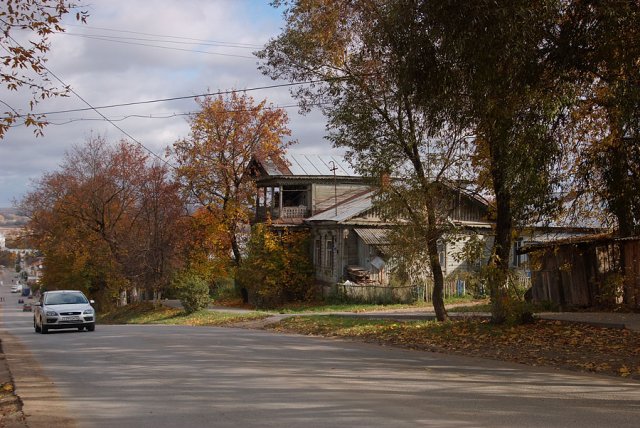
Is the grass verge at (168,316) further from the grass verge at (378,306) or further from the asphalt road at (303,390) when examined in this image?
the asphalt road at (303,390)

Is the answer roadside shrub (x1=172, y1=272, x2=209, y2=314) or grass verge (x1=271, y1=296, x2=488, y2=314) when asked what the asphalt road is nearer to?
grass verge (x1=271, y1=296, x2=488, y2=314)

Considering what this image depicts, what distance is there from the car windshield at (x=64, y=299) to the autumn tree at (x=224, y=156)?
78.1 feet

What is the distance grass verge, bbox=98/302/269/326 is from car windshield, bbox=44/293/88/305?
662 cm

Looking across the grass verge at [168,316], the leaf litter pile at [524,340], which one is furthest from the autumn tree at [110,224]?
the leaf litter pile at [524,340]

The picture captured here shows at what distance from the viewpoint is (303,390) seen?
10.3 meters

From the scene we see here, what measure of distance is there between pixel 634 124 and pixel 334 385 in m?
7.52

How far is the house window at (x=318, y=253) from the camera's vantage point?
45.4m

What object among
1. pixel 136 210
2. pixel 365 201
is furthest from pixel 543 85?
pixel 136 210

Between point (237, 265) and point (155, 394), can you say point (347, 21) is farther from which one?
point (237, 265)

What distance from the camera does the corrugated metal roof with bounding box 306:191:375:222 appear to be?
1642 inches

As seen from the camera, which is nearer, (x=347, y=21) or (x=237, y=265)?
(x=347, y=21)

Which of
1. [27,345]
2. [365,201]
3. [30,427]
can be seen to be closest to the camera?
[30,427]

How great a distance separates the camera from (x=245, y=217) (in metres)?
50.7

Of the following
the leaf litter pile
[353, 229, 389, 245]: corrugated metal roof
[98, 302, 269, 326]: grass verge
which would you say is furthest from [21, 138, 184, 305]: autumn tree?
the leaf litter pile
